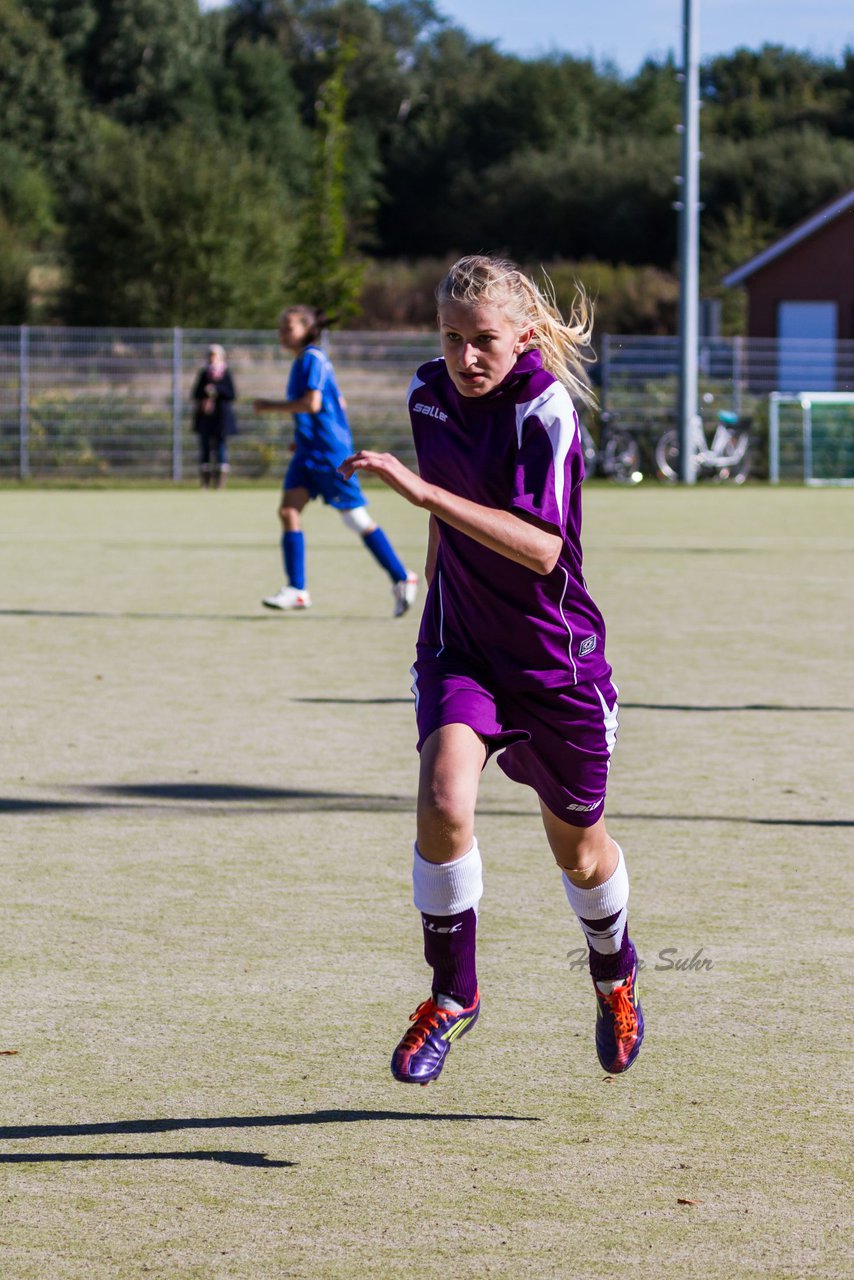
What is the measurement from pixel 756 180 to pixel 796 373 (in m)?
43.9

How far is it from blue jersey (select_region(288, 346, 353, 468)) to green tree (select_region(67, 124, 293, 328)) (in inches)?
1424

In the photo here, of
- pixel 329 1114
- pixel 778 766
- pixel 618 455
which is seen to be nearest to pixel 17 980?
pixel 329 1114

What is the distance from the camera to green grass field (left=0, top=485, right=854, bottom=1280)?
3.33 m

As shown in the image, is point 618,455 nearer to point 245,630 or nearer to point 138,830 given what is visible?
point 245,630

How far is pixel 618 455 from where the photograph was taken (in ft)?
110

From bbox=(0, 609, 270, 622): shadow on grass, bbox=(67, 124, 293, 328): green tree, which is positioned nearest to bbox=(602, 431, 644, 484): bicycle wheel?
bbox=(67, 124, 293, 328): green tree

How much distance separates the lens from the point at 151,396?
32.2m

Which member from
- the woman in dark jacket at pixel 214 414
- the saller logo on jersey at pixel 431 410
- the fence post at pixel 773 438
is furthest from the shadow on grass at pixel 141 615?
the fence post at pixel 773 438

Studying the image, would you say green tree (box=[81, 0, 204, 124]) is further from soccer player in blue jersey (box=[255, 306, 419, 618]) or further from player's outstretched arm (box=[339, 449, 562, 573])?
player's outstretched arm (box=[339, 449, 562, 573])

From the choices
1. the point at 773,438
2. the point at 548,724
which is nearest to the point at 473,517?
the point at 548,724

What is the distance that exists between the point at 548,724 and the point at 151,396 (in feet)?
94.4

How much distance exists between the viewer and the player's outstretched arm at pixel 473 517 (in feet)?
12.0

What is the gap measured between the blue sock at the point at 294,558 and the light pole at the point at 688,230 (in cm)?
1976

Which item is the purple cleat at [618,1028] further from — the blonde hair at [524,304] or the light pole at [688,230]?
the light pole at [688,230]
